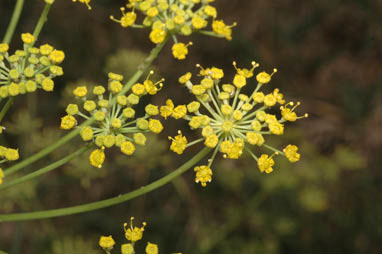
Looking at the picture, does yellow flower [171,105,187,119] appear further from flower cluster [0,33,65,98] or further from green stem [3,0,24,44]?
green stem [3,0,24,44]

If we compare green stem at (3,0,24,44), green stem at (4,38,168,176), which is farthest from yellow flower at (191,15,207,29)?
green stem at (3,0,24,44)

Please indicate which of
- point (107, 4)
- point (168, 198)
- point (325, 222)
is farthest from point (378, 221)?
point (107, 4)

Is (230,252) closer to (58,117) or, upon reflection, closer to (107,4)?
(58,117)

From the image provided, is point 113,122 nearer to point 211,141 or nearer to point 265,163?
point 211,141

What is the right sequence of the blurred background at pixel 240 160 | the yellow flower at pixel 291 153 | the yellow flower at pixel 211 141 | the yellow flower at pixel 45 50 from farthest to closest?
the blurred background at pixel 240 160, the yellow flower at pixel 291 153, the yellow flower at pixel 45 50, the yellow flower at pixel 211 141

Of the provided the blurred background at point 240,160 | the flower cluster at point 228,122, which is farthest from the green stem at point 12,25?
the blurred background at point 240,160

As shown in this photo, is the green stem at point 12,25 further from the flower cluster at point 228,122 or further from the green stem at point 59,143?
the flower cluster at point 228,122

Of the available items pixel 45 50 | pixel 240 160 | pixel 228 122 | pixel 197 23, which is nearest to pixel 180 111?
pixel 228 122
